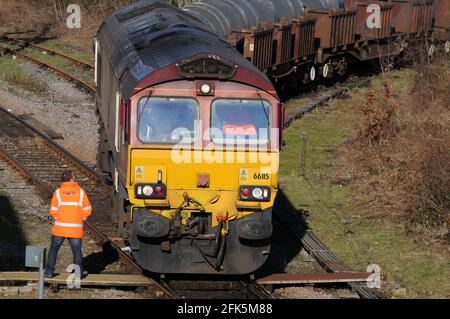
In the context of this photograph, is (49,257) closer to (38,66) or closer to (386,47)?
(38,66)

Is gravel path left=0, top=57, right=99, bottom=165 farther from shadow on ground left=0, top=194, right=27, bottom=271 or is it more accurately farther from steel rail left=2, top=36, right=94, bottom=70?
shadow on ground left=0, top=194, right=27, bottom=271

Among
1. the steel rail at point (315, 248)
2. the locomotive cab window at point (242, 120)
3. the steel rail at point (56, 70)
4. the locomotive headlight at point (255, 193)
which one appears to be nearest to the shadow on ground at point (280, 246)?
the steel rail at point (315, 248)

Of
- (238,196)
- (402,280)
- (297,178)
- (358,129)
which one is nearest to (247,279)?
(238,196)

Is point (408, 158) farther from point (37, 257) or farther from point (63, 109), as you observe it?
point (63, 109)

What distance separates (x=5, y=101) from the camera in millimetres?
25922

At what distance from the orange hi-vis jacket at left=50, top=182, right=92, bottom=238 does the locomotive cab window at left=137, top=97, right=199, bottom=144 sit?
1038mm

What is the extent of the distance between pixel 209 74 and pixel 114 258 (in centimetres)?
309

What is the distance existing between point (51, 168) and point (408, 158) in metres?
6.48

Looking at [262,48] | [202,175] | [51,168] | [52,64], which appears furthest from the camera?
[52,64]

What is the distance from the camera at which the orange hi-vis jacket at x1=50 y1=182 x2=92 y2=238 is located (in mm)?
12500

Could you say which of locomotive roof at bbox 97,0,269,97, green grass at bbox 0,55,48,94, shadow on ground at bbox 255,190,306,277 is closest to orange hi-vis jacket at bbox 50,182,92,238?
locomotive roof at bbox 97,0,269,97

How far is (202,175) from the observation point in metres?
12.4

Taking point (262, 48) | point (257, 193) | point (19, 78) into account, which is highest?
point (262, 48)

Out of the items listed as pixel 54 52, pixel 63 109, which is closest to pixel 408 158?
pixel 63 109
